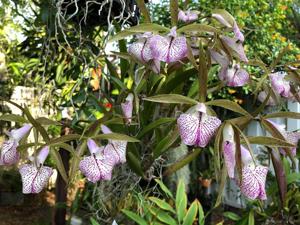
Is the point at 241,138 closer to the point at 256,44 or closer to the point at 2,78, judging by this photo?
the point at 256,44

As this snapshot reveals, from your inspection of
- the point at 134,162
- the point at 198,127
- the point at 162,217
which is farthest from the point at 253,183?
the point at 162,217

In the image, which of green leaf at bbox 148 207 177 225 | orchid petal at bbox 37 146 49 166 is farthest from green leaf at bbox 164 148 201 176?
green leaf at bbox 148 207 177 225

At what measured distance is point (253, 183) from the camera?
2.21 feet

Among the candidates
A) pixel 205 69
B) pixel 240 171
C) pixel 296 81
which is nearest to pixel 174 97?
pixel 205 69

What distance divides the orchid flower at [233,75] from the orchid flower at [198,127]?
0.15 metres

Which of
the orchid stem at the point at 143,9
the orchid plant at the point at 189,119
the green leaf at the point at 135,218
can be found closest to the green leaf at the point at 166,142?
the orchid plant at the point at 189,119

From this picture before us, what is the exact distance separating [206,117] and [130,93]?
0.82 ft

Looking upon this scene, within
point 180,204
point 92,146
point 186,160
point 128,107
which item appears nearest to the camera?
point 92,146

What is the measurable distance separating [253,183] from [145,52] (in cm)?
29

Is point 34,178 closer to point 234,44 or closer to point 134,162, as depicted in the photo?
point 134,162

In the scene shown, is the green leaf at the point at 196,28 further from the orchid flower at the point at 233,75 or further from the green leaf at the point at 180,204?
the green leaf at the point at 180,204

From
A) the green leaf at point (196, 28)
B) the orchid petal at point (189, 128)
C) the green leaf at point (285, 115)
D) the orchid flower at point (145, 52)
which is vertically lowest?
the orchid petal at point (189, 128)

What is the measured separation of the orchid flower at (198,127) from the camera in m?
0.67

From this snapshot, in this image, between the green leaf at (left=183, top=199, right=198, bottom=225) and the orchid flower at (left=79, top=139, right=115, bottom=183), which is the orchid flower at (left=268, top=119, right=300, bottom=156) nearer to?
the orchid flower at (left=79, top=139, right=115, bottom=183)
